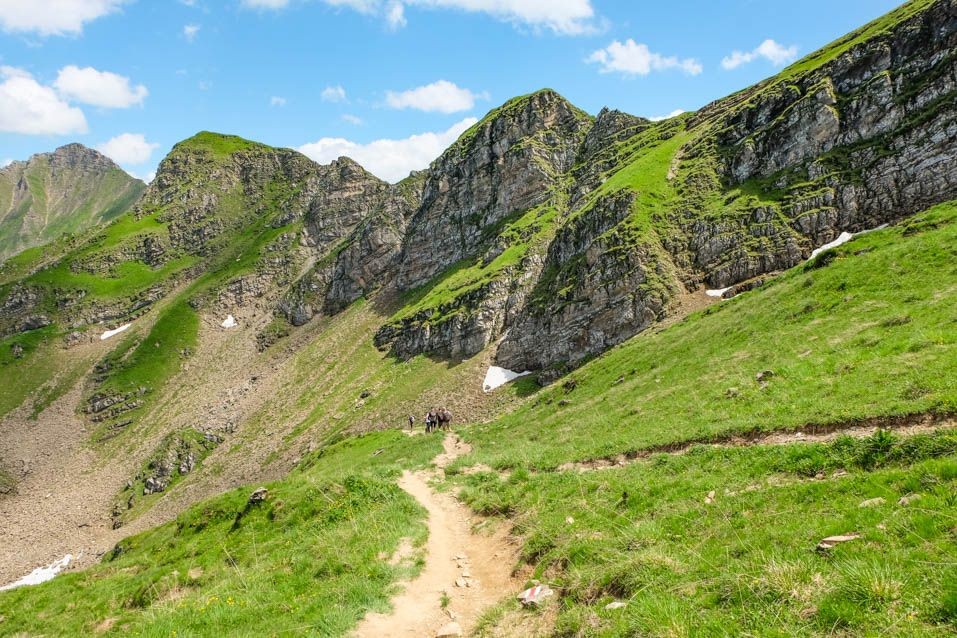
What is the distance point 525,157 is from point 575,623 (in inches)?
5222

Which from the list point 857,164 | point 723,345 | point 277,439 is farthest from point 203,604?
point 277,439

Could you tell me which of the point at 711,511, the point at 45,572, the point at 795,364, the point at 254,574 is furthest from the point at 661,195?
the point at 45,572

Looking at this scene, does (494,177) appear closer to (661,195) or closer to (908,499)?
(661,195)

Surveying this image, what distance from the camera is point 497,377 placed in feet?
266

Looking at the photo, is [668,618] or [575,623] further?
[575,623]

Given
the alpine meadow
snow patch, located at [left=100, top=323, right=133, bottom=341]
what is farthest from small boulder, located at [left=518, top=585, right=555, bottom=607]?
snow patch, located at [left=100, top=323, right=133, bottom=341]

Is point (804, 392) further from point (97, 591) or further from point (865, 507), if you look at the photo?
point (97, 591)

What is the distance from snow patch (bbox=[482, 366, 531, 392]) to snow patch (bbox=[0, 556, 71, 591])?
7220cm

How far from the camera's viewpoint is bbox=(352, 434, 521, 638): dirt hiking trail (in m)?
11.4

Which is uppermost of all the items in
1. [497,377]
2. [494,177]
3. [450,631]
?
[494,177]

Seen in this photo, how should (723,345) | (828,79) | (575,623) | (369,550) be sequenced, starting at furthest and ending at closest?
(828,79), (723,345), (369,550), (575,623)

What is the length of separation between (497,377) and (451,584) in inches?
2648

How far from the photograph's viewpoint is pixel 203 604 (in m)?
Result: 14.1

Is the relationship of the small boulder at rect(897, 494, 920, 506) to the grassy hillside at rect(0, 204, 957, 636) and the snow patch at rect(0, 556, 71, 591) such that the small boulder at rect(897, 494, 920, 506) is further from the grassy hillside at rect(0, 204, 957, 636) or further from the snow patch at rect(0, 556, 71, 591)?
the snow patch at rect(0, 556, 71, 591)
